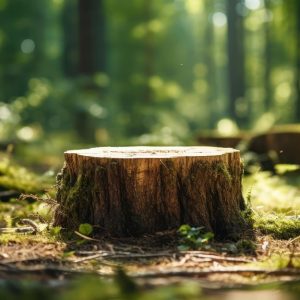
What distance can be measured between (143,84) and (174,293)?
21357mm

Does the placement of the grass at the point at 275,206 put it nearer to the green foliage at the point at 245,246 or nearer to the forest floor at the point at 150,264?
the forest floor at the point at 150,264

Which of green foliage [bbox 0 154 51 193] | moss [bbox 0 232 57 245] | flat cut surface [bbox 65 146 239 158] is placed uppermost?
flat cut surface [bbox 65 146 239 158]

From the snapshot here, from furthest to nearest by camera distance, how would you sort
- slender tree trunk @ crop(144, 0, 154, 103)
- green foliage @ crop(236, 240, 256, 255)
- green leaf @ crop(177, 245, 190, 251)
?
slender tree trunk @ crop(144, 0, 154, 103) < green foliage @ crop(236, 240, 256, 255) < green leaf @ crop(177, 245, 190, 251)

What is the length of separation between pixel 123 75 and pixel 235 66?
5.89 meters

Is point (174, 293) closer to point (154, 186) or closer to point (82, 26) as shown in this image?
point (154, 186)

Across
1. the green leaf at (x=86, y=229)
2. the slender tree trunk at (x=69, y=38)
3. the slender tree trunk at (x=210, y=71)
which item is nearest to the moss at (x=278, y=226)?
the green leaf at (x=86, y=229)

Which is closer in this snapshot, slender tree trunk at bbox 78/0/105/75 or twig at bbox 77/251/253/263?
twig at bbox 77/251/253/263

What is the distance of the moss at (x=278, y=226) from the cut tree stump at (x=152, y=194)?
288mm

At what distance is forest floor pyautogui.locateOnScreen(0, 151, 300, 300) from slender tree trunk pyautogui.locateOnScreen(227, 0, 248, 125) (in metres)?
20.9

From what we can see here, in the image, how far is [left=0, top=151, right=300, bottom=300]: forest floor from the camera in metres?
3.10

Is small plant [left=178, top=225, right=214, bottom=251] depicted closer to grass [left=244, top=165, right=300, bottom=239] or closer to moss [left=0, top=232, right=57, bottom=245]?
grass [left=244, top=165, right=300, bottom=239]

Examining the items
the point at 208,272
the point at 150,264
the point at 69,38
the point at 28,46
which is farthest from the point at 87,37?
the point at 28,46

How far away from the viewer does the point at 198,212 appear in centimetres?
472

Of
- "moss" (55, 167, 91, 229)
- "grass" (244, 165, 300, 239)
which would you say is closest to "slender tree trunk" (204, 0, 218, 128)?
"grass" (244, 165, 300, 239)
